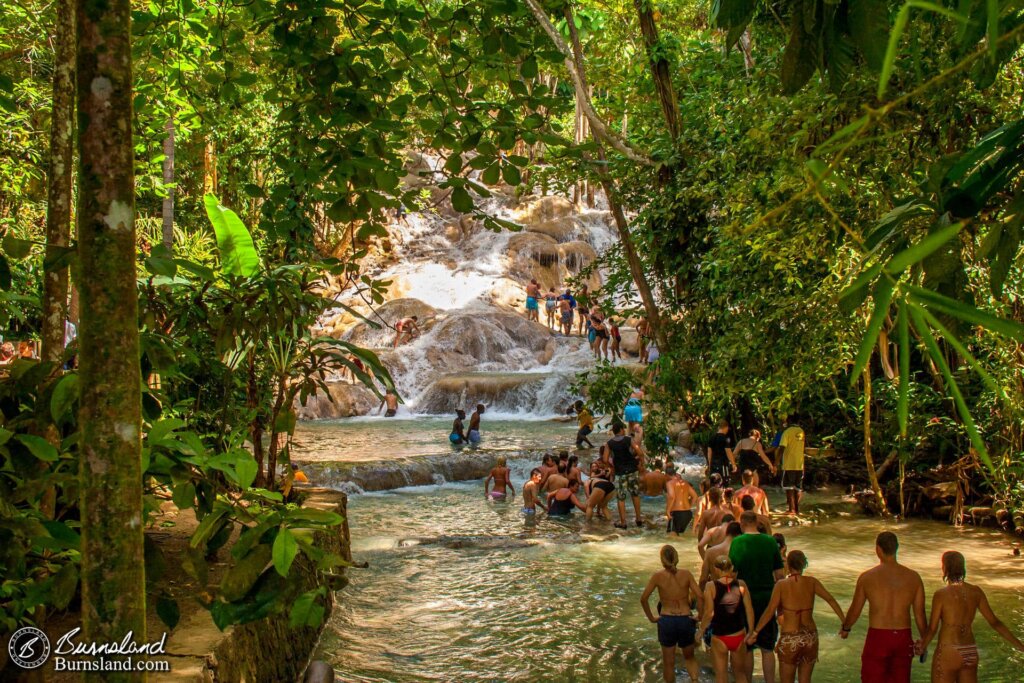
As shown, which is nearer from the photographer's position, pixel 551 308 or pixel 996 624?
pixel 996 624

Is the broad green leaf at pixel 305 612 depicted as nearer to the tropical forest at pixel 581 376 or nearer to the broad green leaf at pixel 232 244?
the tropical forest at pixel 581 376

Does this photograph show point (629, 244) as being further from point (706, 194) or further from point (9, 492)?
point (9, 492)

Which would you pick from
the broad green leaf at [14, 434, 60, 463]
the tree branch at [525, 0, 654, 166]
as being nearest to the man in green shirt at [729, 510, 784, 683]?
the broad green leaf at [14, 434, 60, 463]

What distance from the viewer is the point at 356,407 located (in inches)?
940

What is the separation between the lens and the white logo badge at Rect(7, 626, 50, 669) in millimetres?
3545

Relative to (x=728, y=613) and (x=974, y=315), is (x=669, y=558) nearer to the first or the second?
(x=728, y=613)

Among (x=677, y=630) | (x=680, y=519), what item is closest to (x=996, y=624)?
(x=677, y=630)

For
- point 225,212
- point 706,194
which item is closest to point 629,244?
point 706,194

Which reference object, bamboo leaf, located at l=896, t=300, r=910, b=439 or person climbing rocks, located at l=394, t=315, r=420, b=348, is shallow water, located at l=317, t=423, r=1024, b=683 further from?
person climbing rocks, located at l=394, t=315, r=420, b=348

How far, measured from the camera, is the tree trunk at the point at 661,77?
11.9 m

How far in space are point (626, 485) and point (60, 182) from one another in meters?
9.32

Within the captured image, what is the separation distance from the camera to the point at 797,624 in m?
6.19

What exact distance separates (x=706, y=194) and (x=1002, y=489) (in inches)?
198

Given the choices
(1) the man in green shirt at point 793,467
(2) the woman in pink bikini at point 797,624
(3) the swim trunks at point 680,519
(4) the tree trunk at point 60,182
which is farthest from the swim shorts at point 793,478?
(4) the tree trunk at point 60,182
